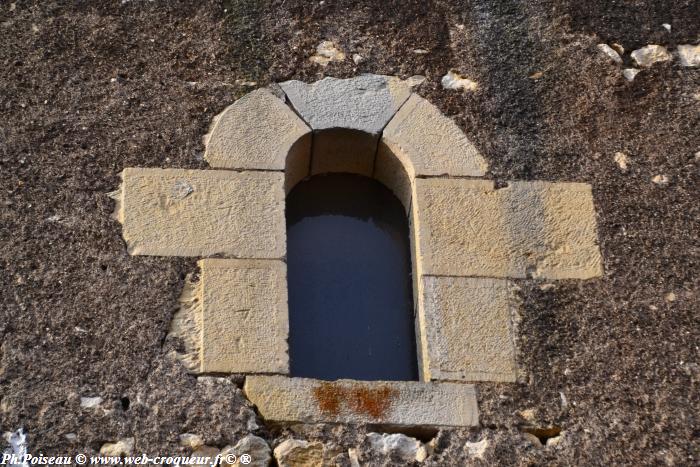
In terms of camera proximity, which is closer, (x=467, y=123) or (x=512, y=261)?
(x=512, y=261)

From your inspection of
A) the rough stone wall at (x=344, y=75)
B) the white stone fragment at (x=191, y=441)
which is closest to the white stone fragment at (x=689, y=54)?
the rough stone wall at (x=344, y=75)

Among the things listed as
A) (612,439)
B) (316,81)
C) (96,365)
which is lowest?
(612,439)

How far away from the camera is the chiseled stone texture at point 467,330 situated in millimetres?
4387

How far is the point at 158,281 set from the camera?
4477mm

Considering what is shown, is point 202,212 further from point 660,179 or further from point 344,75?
Answer: point 660,179

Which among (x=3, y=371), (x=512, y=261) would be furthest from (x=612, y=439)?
(x=3, y=371)

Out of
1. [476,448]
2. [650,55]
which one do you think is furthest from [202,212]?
[650,55]

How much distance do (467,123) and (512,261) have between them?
2.26 ft

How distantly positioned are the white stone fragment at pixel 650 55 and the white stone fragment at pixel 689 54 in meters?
0.06

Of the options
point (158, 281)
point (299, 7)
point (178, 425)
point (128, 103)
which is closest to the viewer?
point (178, 425)

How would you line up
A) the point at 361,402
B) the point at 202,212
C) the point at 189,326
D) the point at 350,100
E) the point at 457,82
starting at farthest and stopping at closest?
the point at 457,82 → the point at 350,100 → the point at 202,212 → the point at 189,326 → the point at 361,402

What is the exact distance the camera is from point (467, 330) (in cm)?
447

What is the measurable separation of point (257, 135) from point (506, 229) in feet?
3.57

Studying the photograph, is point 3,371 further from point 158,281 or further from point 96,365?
point 158,281
